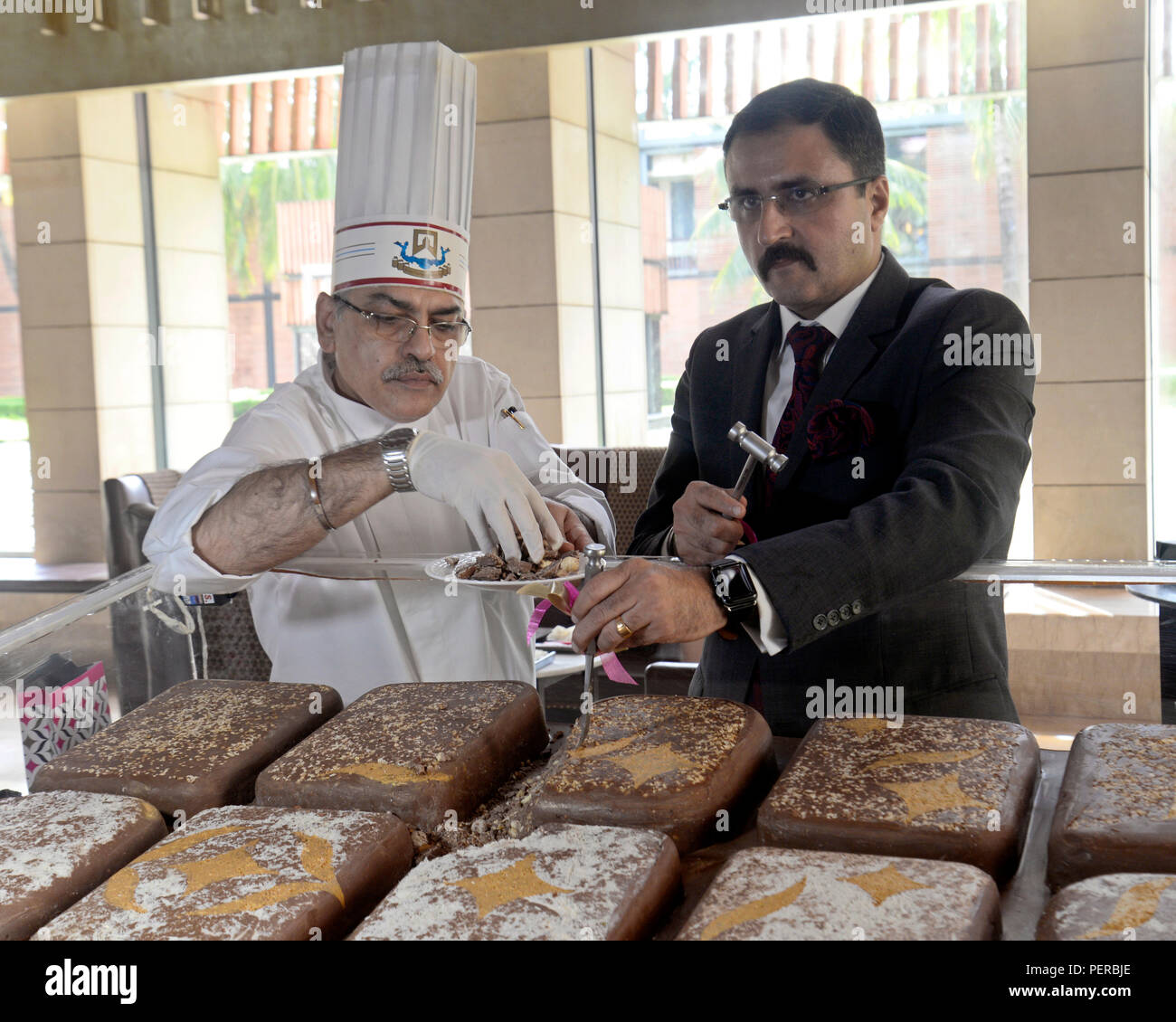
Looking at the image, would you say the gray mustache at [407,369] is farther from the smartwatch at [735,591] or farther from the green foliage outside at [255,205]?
A: the green foliage outside at [255,205]

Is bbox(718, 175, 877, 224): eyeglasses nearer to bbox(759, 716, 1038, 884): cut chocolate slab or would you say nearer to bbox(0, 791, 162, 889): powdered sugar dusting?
bbox(759, 716, 1038, 884): cut chocolate slab

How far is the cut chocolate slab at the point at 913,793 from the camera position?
854 millimetres

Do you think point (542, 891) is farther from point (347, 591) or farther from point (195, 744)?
point (347, 591)

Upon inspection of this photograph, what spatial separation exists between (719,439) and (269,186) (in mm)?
5145

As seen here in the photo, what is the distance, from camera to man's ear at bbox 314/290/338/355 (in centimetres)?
166

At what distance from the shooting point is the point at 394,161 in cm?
168

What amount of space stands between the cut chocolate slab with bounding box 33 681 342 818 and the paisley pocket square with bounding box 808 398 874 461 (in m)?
0.72

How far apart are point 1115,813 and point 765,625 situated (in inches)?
16.6

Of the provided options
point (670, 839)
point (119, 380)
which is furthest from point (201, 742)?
point (119, 380)

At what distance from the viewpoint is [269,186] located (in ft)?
20.3

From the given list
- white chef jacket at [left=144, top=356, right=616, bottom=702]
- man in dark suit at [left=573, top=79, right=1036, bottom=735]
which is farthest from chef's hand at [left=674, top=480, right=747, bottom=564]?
white chef jacket at [left=144, top=356, right=616, bottom=702]

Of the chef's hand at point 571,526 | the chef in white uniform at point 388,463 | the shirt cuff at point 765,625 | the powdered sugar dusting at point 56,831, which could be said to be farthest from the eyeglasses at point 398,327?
the powdered sugar dusting at point 56,831
